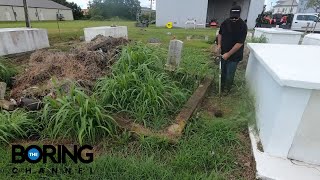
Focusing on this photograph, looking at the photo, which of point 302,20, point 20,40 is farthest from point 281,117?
point 302,20

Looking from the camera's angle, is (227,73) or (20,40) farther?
(20,40)

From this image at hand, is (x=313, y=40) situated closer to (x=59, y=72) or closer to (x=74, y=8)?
(x=59, y=72)

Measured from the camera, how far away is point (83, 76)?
13.8 ft

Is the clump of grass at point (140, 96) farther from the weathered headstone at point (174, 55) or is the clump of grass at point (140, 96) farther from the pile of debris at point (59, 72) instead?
the weathered headstone at point (174, 55)

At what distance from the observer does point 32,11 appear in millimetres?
43969

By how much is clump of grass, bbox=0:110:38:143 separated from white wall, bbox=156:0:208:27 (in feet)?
67.5

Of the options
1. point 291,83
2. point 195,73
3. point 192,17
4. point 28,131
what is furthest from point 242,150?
point 192,17

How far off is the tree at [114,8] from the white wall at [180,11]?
33904 millimetres

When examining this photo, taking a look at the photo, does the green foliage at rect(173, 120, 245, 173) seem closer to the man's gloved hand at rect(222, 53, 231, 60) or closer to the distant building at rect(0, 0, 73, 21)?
the man's gloved hand at rect(222, 53, 231, 60)

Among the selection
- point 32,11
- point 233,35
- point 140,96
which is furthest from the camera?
point 32,11

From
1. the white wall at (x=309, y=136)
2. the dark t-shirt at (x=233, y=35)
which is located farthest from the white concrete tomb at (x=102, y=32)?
the white wall at (x=309, y=136)

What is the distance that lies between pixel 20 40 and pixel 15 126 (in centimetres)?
536

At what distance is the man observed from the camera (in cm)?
380

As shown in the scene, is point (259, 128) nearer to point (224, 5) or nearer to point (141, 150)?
point (141, 150)
